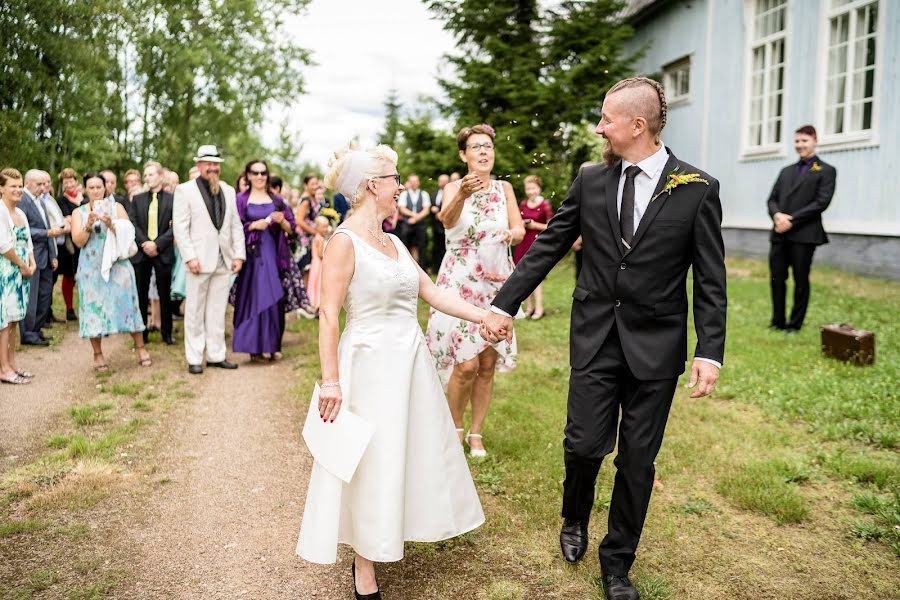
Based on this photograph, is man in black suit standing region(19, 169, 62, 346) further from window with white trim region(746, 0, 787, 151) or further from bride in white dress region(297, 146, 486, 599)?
window with white trim region(746, 0, 787, 151)

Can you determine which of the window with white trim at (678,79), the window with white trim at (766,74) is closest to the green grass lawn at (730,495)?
the window with white trim at (766,74)

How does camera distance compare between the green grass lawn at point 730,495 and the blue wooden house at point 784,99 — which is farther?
the blue wooden house at point 784,99

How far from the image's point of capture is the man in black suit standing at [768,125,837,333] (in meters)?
9.59

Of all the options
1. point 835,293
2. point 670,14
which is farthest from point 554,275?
point 670,14

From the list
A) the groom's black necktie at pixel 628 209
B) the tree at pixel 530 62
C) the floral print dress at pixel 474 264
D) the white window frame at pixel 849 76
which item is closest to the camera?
the groom's black necktie at pixel 628 209

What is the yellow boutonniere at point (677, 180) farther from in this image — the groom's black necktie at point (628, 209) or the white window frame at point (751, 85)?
the white window frame at point (751, 85)

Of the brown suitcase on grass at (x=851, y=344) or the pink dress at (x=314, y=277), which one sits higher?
the pink dress at (x=314, y=277)

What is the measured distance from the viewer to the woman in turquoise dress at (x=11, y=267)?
748 cm

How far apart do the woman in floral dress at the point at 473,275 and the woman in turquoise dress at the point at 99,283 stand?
15.0ft

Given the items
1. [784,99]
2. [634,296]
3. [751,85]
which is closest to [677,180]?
[634,296]

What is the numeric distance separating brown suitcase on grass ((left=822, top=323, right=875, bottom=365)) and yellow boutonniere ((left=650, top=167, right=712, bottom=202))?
17.8 ft

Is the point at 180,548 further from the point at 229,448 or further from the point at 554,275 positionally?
the point at 554,275

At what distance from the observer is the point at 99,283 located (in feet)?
27.3

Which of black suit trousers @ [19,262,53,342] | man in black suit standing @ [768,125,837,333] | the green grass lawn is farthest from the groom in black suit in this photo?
black suit trousers @ [19,262,53,342]
